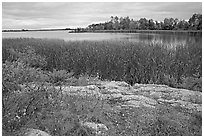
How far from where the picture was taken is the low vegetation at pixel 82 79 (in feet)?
11.9

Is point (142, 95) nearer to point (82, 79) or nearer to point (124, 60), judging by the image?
point (82, 79)

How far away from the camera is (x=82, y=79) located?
6.90 m

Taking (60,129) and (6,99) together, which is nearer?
(60,129)

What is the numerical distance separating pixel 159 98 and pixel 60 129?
2.56m

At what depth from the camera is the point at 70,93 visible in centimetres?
512

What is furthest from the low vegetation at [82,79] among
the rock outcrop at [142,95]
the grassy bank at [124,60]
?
the rock outcrop at [142,95]

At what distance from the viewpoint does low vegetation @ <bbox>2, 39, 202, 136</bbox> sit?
3.62 m

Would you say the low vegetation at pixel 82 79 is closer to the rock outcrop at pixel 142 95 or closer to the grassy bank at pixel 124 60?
the grassy bank at pixel 124 60

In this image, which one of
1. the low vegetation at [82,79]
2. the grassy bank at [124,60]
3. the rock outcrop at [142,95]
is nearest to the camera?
the low vegetation at [82,79]

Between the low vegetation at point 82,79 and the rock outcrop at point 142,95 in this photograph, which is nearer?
the low vegetation at point 82,79

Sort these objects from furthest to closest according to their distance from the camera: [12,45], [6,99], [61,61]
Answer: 1. [61,61]
2. [12,45]
3. [6,99]

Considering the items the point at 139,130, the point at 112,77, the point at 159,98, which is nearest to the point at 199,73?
the point at 112,77

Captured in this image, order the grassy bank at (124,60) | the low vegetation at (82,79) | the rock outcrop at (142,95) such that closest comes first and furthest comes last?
the low vegetation at (82,79) → the rock outcrop at (142,95) → the grassy bank at (124,60)

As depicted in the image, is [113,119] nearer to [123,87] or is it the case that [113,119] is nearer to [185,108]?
[185,108]
